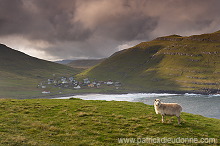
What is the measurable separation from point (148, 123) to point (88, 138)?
8507mm

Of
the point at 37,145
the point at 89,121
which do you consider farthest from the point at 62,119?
the point at 37,145

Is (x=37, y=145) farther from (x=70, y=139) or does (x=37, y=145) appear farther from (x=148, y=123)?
(x=148, y=123)

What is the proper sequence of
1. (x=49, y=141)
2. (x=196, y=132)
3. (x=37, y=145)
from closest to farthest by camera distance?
(x=37, y=145) → (x=49, y=141) → (x=196, y=132)

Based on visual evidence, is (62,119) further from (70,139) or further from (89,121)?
(70,139)

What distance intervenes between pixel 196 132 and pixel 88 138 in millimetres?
12053

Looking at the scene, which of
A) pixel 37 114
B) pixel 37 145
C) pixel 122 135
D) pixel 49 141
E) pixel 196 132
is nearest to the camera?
pixel 37 145

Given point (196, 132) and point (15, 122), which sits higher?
point (15, 122)

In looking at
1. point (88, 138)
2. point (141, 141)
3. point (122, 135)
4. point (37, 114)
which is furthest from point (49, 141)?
point (37, 114)

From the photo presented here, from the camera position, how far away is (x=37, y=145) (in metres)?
12.8

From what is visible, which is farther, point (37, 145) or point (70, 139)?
point (70, 139)

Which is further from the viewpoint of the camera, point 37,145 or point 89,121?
point 89,121

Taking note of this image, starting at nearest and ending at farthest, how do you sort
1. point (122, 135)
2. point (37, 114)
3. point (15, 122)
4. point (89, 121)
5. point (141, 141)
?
1. point (141, 141)
2. point (122, 135)
3. point (15, 122)
4. point (89, 121)
5. point (37, 114)

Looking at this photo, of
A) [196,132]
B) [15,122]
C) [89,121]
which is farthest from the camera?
[89,121]

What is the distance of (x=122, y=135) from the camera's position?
16016mm
